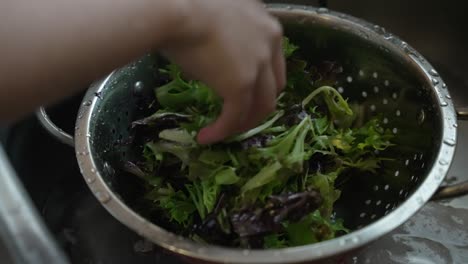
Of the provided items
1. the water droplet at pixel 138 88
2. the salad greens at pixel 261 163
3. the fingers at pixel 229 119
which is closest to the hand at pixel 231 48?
the fingers at pixel 229 119

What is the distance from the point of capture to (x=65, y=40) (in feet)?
1.27

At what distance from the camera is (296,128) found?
65cm

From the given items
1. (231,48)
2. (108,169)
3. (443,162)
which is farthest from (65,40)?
(443,162)

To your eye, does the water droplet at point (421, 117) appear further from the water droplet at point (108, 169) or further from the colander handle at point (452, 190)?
the water droplet at point (108, 169)

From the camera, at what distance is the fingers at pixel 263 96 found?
0.48 metres

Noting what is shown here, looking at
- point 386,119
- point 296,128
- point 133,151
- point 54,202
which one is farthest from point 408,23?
point 54,202

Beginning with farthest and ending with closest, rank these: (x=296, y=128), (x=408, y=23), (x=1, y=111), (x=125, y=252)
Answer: (x=408, y=23), (x=125, y=252), (x=296, y=128), (x=1, y=111)

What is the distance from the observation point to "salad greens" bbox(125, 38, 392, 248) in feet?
1.94

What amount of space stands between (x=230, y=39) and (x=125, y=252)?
1.44 ft

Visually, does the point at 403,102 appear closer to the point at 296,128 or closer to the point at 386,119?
the point at 386,119

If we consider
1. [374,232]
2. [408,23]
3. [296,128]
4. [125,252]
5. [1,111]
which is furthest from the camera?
[408,23]

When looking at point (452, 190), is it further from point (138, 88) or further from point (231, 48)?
point (138, 88)

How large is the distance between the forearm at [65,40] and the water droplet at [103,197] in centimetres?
17

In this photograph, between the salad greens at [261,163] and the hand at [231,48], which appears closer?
the hand at [231,48]
